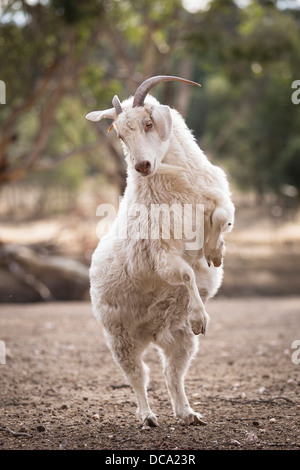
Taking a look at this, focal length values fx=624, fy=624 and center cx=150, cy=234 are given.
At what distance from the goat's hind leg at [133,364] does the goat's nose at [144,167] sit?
147cm

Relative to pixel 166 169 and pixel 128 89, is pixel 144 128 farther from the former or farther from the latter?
pixel 128 89

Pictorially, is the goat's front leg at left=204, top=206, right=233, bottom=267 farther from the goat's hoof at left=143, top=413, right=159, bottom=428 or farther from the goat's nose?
the goat's hoof at left=143, top=413, right=159, bottom=428

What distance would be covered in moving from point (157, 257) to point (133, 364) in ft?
3.50

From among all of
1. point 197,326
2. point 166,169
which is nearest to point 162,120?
point 166,169

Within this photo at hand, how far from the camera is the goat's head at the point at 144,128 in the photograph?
176 inches

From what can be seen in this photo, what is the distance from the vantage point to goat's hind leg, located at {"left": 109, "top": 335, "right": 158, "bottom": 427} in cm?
513

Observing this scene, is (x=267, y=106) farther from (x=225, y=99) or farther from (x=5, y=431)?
(x=5, y=431)

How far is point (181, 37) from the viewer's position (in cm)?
1727

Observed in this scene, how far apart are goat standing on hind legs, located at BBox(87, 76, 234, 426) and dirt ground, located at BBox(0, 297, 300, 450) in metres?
0.46

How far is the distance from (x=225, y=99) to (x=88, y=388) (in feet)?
73.8

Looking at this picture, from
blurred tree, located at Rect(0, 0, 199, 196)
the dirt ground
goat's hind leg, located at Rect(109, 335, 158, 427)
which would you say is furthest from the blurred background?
goat's hind leg, located at Rect(109, 335, 158, 427)

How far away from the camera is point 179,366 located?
5.21 meters
